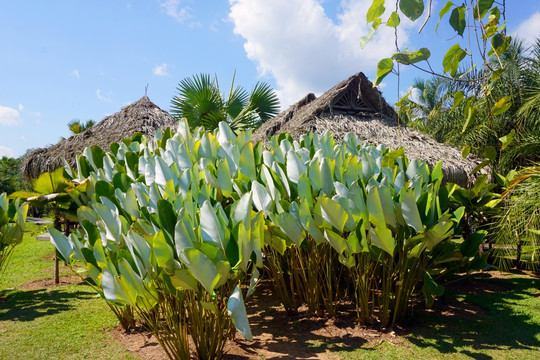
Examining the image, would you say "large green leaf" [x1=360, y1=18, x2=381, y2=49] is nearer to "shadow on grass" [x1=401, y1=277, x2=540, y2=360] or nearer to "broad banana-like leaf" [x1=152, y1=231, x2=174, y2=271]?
"broad banana-like leaf" [x1=152, y1=231, x2=174, y2=271]

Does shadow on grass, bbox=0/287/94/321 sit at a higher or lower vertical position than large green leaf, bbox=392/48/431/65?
lower

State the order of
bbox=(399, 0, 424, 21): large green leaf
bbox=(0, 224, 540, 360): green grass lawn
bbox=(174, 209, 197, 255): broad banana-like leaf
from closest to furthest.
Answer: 1. bbox=(399, 0, 424, 21): large green leaf
2. bbox=(174, 209, 197, 255): broad banana-like leaf
3. bbox=(0, 224, 540, 360): green grass lawn

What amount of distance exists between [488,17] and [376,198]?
3.81 ft

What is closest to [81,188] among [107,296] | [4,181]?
[107,296]

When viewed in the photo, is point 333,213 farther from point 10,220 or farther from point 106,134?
point 106,134

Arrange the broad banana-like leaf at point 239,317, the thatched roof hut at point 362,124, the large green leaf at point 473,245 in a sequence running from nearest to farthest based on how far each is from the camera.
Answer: the broad banana-like leaf at point 239,317 < the large green leaf at point 473,245 < the thatched roof hut at point 362,124

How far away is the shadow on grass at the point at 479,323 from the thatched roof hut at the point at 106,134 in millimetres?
6796

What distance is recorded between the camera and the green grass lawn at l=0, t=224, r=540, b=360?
267 cm

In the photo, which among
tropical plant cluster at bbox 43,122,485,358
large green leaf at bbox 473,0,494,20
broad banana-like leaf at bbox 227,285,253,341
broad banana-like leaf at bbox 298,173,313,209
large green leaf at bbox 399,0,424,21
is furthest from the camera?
broad banana-like leaf at bbox 298,173,313,209

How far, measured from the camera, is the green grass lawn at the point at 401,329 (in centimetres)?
267

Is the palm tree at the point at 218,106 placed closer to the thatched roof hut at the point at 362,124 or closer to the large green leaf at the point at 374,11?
the thatched roof hut at the point at 362,124

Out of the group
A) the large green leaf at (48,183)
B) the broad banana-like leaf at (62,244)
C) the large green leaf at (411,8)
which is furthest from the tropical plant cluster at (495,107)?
the large green leaf at (48,183)

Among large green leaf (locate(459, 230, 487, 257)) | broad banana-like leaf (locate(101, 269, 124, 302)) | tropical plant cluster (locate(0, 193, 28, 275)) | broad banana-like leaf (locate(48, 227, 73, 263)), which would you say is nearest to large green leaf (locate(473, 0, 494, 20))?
broad banana-like leaf (locate(101, 269, 124, 302))

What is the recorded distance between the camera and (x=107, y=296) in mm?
1933
